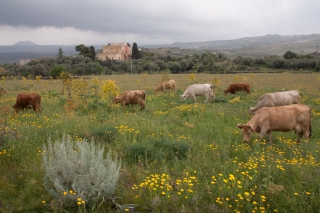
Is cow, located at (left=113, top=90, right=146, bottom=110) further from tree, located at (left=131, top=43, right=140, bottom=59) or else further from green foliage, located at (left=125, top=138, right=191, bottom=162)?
tree, located at (left=131, top=43, right=140, bottom=59)

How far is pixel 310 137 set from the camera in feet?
31.0

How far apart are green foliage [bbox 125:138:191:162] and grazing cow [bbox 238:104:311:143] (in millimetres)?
2617

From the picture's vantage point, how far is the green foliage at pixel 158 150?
262 inches

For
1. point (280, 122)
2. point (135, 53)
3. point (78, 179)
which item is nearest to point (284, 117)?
point (280, 122)

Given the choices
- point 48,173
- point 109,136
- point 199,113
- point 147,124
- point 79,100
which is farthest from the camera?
point 79,100

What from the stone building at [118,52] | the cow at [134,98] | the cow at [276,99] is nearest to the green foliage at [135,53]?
the stone building at [118,52]

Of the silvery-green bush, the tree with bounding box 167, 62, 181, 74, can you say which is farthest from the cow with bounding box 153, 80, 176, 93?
the tree with bounding box 167, 62, 181, 74

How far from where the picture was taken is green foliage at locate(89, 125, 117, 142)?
26.7 feet

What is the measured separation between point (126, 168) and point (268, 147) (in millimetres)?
4390

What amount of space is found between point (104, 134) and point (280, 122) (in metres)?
5.98

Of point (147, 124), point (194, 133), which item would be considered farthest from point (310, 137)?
point (147, 124)

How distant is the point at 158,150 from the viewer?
6836mm

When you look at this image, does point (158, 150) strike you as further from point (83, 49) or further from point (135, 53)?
point (135, 53)

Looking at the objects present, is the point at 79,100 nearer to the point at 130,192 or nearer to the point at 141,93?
the point at 141,93
